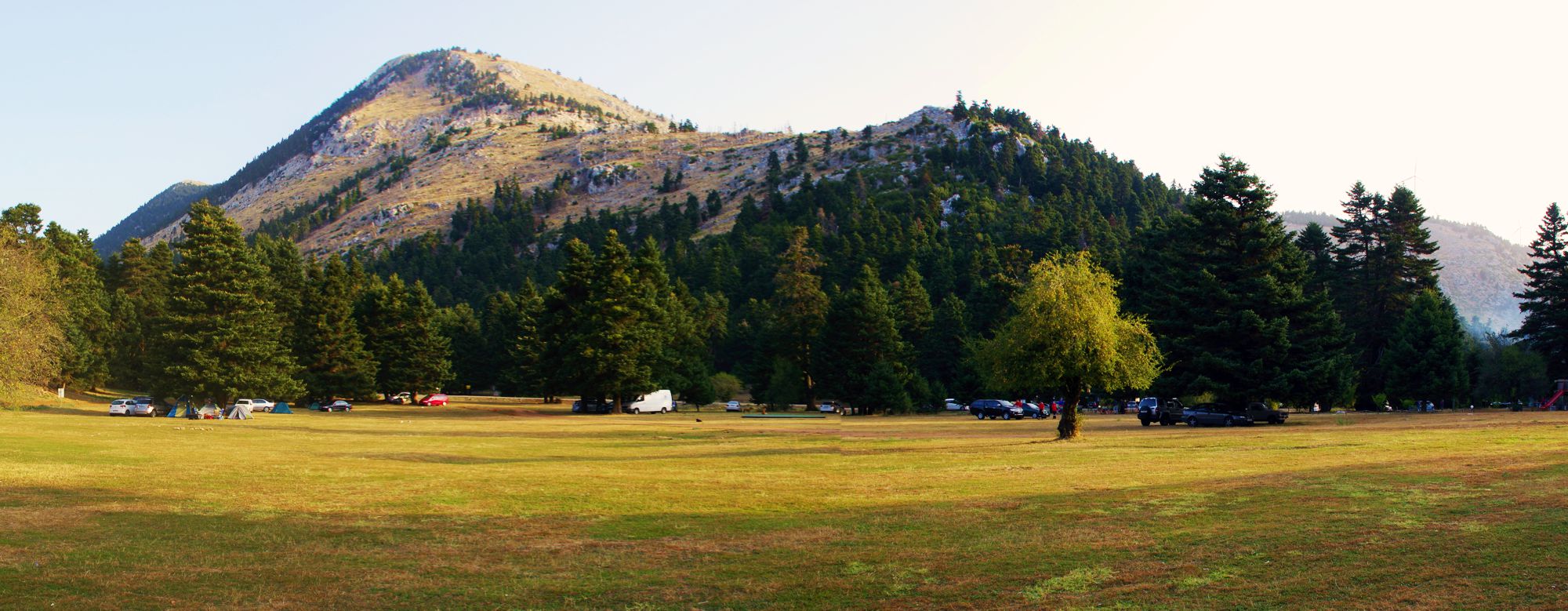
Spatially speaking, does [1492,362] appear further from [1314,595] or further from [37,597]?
[37,597]

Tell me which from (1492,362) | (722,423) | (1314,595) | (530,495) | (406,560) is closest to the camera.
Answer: (1314,595)

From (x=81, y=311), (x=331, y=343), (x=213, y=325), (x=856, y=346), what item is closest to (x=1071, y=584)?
(x=213, y=325)

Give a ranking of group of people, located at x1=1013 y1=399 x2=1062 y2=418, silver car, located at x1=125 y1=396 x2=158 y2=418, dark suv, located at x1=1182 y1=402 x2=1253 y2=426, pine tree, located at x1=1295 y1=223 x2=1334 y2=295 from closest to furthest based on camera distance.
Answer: dark suv, located at x1=1182 y1=402 x2=1253 y2=426, silver car, located at x1=125 y1=396 x2=158 y2=418, group of people, located at x1=1013 y1=399 x2=1062 y2=418, pine tree, located at x1=1295 y1=223 x2=1334 y2=295

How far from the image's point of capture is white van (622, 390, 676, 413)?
8462cm

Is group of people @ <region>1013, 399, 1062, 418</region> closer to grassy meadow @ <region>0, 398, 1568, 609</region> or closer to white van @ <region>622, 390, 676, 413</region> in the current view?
white van @ <region>622, 390, 676, 413</region>

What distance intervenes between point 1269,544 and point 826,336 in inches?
3045

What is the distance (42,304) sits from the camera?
53969 millimetres

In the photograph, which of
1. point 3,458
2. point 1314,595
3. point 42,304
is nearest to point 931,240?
point 42,304

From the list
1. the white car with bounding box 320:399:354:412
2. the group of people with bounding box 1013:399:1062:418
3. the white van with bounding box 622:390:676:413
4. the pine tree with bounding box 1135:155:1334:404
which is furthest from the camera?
the white van with bounding box 622:390:676:413

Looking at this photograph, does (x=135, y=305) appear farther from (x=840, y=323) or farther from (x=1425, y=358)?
(x=1425, y=358)

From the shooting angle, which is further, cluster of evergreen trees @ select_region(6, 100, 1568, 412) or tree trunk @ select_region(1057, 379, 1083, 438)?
cluster of evergreen trees @ select_region(6, 100, 1568, 412)

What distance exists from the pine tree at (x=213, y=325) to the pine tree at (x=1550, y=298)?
9361 cm

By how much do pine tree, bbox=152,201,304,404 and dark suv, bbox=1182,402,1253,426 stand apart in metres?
62.6

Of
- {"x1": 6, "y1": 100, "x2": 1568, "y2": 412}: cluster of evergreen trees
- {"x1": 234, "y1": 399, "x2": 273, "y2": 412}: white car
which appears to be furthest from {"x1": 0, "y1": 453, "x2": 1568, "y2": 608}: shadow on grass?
{"x1": 234, "y1": 399, "x2": 273, "y2": 412}: white car
